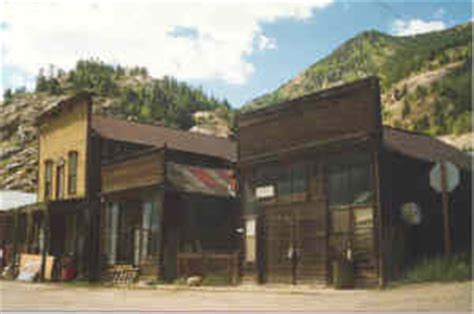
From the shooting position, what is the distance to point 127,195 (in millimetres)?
27141

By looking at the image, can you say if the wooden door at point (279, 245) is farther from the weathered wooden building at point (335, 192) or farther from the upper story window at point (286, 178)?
the upper story window at point (286, 178)

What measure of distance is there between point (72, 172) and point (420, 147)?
1810cm

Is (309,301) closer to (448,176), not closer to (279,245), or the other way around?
(448,176)

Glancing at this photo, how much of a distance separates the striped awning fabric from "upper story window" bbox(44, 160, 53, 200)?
34.3 ft

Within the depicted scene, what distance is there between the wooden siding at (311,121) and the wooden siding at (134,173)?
4139mm

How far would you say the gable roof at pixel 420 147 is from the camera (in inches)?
778

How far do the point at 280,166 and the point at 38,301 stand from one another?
30.6ft

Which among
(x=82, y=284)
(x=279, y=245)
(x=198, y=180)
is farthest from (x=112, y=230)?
(x=279, y=245)

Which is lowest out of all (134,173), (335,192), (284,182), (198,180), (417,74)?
(335,192)

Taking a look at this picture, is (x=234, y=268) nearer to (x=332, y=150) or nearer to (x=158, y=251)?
(x=158, y=251)

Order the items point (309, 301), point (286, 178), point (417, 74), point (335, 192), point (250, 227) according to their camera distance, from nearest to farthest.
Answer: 1. point (309, 301)
2. point (335, 192)
3. point (286, 178)
4. point (250, 227)
5. point (417, 74)

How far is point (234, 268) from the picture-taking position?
22031 mm

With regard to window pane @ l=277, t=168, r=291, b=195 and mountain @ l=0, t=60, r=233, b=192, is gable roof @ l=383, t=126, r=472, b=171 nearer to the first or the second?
window pane @ l=277, t=168, r=291, b=195

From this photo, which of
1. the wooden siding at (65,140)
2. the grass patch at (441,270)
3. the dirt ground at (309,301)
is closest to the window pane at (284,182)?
the dirt ground at (309,301)
